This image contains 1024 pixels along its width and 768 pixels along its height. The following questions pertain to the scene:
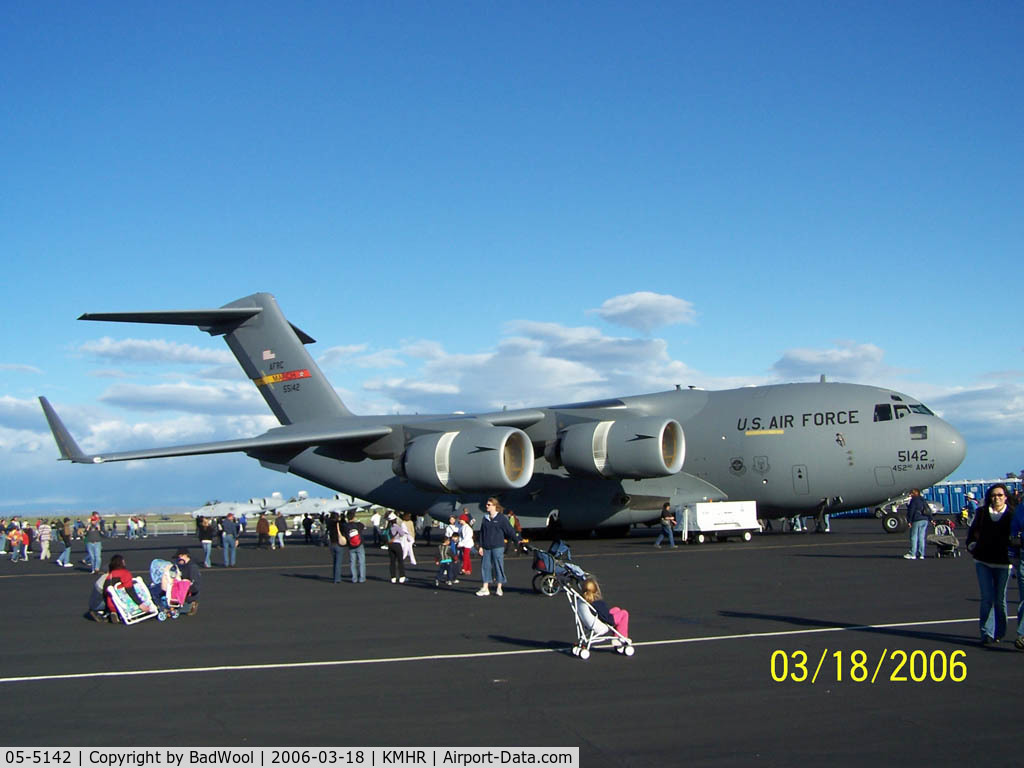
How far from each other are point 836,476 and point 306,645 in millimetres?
17513

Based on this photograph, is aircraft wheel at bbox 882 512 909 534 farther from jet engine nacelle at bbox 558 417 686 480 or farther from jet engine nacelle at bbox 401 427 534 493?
jet engine nacelle at bbox 401 427 534 493

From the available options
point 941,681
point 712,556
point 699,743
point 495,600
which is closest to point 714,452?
point 712,556

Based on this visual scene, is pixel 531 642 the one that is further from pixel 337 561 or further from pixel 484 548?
pixel 337 561

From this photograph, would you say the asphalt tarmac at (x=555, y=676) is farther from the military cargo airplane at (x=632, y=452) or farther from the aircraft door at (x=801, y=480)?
the aircraft door at (x=801, y=480)

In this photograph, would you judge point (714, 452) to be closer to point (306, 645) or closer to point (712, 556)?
point (712, 556)

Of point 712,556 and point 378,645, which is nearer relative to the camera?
point 378,645

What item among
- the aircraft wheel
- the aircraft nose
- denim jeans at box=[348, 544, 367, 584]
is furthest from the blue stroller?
the aircraft wheel

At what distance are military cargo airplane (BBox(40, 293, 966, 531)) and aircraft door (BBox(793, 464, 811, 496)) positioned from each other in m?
0.03

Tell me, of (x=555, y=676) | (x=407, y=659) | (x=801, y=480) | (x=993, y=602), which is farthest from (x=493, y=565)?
(x=801, y=480)

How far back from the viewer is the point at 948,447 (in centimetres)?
2381

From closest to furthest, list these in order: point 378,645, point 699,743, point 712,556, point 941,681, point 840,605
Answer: point 699,743, point 941,681, point 378,645, point 840,605, point 712,556

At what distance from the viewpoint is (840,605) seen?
37.4ft

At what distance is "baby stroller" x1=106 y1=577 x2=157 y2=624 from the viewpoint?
12.2 meters

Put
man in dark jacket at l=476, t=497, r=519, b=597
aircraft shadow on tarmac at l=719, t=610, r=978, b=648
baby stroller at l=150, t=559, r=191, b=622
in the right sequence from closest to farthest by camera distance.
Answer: aircraft shadow on tarmac at l=719, t=610, r=978, b=648 → baby stroller at l=150, t=559, r=191, b=622 → man in dark jacket at l=476, t=497, r=519, b=597
